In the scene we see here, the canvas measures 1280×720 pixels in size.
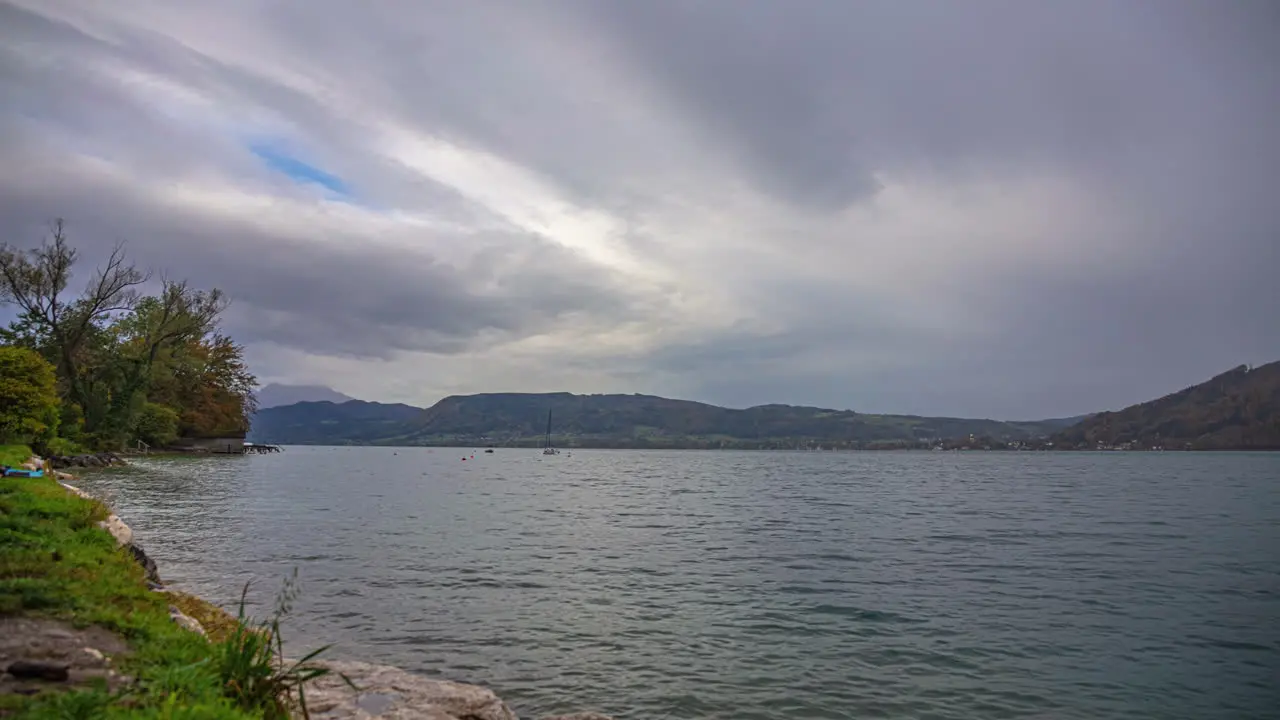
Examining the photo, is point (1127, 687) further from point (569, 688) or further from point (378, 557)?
point (378, 557)

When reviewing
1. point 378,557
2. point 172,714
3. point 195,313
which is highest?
point 195,313

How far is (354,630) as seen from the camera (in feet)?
51.6

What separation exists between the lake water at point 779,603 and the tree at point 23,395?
843 cm

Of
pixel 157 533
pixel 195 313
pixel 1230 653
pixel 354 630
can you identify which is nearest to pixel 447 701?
pixel 354 630

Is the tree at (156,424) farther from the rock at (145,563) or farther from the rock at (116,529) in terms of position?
the rock at (145,563)

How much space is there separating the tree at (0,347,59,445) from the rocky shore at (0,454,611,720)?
1710 inches

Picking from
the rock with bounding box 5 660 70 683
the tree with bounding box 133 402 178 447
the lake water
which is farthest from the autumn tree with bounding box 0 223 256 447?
→ the rock with bounding box 5 660 70 683

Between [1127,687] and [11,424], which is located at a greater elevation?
[11,424]

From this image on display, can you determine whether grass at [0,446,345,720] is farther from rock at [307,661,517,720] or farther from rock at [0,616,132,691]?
rock at [307,661,517,720]

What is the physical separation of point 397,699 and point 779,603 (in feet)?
40.3

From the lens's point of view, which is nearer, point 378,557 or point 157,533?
point 378,557

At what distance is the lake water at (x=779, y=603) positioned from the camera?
1250 cm

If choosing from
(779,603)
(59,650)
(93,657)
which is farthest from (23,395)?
(93,657)

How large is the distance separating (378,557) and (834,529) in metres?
21.3
